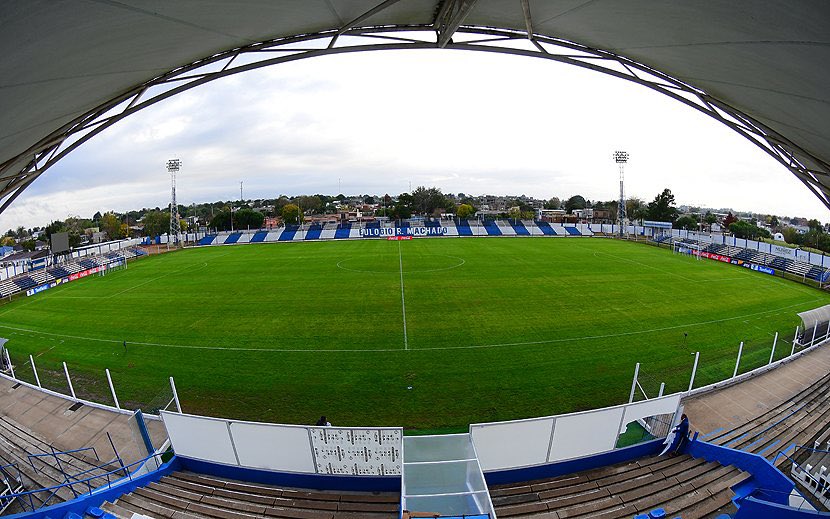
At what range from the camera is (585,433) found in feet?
22.6

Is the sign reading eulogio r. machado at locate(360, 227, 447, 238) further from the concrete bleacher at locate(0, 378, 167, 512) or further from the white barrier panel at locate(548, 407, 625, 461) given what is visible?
the white barrier panel at locate(548, 407, 625, 461)

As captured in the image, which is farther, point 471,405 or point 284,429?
point 471,405

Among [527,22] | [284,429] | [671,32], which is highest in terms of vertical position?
[527,22]

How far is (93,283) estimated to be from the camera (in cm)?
2961

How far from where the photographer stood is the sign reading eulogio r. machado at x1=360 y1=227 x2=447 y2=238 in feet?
194

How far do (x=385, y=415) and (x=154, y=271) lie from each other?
105 feet

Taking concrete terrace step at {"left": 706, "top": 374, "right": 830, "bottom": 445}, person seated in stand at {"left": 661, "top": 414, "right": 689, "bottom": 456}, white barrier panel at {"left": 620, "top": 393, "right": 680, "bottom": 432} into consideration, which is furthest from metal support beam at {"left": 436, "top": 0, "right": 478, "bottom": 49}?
concrete terrace step at {"left": 706, "top": 374, "right": 830, "bottom": 445}

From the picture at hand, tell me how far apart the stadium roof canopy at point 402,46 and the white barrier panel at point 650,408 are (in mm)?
4878

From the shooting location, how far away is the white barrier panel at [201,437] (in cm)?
696

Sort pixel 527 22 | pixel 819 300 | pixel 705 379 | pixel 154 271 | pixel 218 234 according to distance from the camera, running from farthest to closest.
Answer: pixel 218 234 < pixel 154 271 < pixel 819 300 < pixel 705 379 < pixel 527 22

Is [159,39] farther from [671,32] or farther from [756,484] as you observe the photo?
[756,484]

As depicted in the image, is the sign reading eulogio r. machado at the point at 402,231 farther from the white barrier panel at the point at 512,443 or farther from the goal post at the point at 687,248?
the white barrier panel at the point at 512,443

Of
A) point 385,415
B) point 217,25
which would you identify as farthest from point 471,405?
point 217,25

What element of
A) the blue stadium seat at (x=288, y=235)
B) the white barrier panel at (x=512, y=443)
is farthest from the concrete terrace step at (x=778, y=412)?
the blue stadium seat at (x=288, y=235)
